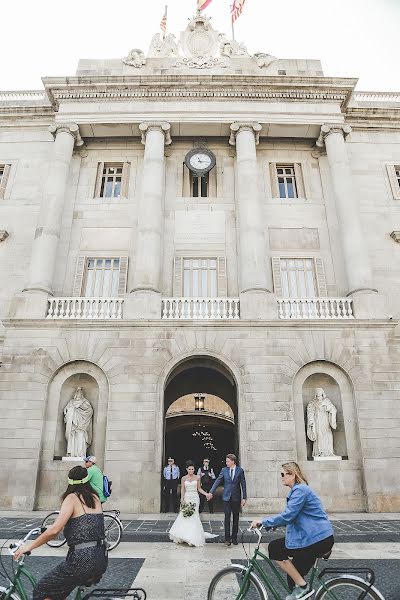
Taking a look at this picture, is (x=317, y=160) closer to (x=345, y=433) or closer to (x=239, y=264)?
(x=239, y=264)

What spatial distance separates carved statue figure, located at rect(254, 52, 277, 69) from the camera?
22141mm

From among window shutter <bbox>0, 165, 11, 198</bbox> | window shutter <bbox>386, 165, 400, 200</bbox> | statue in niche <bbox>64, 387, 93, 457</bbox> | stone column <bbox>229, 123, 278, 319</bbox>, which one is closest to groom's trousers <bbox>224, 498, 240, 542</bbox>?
statue in niche <bbox>64, 387, 93, 457</bbox>

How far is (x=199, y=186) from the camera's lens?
2130cm

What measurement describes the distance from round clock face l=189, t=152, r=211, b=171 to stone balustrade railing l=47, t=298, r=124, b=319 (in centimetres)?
852

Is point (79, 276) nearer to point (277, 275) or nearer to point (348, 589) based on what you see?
point (277, 275)

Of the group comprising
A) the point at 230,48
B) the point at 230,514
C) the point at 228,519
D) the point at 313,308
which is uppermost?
the point at 230,48

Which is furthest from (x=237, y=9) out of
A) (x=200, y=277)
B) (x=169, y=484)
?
(x=169, y=484)

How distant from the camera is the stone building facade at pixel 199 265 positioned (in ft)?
47.7

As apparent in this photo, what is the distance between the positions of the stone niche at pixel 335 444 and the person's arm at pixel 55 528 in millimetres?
11832

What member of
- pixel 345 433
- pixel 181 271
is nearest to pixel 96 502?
pixel 345 433

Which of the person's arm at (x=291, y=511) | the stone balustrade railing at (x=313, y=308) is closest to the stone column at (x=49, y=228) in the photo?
the stone balustrade railing at (x=313, y=308)

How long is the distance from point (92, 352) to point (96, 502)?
11.9 meters

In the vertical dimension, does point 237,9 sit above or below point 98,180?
above

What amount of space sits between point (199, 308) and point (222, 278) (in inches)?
104
